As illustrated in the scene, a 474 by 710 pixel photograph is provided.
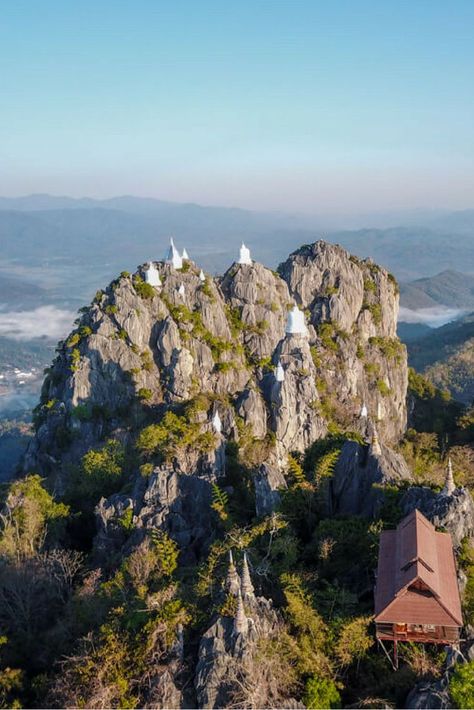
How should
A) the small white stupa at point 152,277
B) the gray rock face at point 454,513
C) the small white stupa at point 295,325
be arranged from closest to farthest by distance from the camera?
the gray rock face at point 454,513
the small white stupa at point 295,325
the small white stupa at point 152,277

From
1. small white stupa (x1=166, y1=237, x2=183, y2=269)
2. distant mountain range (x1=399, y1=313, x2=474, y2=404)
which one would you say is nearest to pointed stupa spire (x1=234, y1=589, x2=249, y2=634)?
small white stupa (x1=166, y1=237, x2=183, y2=269)

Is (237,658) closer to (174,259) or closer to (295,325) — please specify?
(295,325)

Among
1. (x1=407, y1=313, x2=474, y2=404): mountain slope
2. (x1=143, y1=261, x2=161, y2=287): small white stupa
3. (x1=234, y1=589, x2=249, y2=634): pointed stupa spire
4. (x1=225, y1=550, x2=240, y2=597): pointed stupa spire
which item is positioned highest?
(x1=143, y1=261, x2=161, y2=287): small white stupa

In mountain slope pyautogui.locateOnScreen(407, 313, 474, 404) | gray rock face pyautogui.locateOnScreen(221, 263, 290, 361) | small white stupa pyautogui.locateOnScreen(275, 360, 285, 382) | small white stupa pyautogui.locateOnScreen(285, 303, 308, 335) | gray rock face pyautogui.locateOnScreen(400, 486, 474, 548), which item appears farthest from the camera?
mountain slope pyautogui.locateOnScreen(407, 313, 474, 404)

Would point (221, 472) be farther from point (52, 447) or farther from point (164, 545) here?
point (52, 447)

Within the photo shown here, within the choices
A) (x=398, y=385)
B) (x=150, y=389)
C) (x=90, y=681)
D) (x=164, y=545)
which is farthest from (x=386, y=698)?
(x=398, y=385)

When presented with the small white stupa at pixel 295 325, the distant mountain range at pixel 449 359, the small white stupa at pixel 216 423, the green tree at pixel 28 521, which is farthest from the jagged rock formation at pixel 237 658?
the distant mountain range at pixel 449 359

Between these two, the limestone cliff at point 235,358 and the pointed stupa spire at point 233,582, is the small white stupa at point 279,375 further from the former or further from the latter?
the pointed stupa spire at point 233,582

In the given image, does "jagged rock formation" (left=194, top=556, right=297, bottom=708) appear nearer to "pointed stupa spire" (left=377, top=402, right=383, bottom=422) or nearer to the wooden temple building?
the wooden temple building

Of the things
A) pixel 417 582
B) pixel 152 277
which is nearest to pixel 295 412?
pixel 152 277
